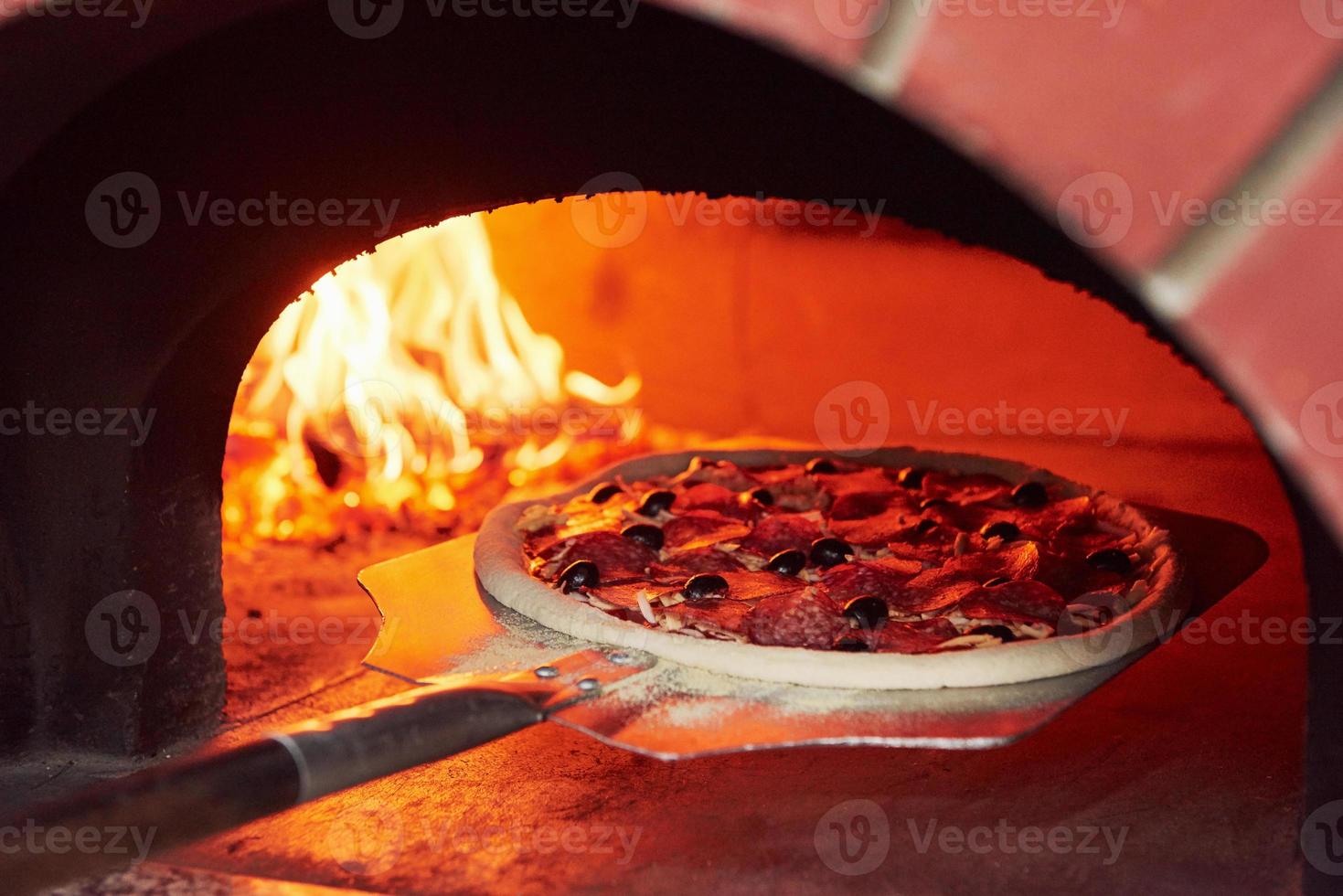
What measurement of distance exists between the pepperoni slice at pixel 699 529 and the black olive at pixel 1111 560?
2.12ft

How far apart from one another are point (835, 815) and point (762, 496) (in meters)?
0.67

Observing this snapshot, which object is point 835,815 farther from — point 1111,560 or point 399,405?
point 399,405

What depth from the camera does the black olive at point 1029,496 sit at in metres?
2.72

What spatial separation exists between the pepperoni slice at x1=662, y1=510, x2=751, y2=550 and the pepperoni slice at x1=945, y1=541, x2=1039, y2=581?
1.41ft

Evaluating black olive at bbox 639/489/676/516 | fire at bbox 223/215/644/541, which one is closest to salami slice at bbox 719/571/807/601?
black olive at bbox 639/489/676/516

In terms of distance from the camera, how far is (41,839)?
41.8 inches

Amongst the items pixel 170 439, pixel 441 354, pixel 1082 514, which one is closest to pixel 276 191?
pixel 170 439

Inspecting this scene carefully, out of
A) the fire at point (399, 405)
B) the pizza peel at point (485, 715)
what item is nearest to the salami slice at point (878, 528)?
the pizza peel at point (485, 715)

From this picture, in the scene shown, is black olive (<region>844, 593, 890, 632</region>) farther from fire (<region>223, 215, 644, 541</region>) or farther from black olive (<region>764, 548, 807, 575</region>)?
fire (<region>223, 215, 644, 541</region>)

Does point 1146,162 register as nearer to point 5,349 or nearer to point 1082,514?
point 1082,514

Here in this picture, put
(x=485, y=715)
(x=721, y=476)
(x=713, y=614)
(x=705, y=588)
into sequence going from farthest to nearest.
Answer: (x=721, y=476), (x=705, y=588), (x=713, y=614), (x=485, y=715)

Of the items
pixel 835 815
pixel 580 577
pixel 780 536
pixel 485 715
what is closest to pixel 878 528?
pixel 780 536

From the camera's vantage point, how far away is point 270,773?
4.11 ft

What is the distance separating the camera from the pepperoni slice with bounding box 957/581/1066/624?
6.59ft
